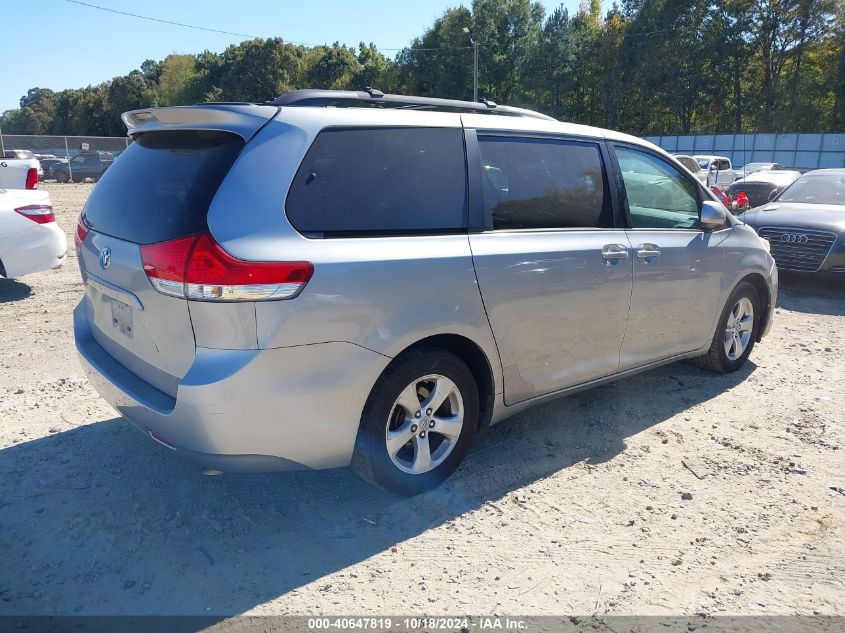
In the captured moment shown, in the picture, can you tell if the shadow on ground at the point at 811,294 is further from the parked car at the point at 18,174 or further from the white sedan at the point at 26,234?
the parked car at the point at 18,174

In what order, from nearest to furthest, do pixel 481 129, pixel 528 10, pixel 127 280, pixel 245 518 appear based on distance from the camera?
1. pixel 127 280
2. pixel 245 518
3. pixel 481 129
4. pixel 528 10

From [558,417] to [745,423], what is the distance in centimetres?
124

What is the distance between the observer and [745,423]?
14.1 ft

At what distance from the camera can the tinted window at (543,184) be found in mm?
3416

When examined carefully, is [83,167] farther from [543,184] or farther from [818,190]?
[543,184]

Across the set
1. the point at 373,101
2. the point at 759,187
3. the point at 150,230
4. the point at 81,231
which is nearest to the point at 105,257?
the point at 150,230

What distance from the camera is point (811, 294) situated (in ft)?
28.0

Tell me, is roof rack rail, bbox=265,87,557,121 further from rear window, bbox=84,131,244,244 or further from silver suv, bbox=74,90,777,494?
rear window, bbox=84,131,244,244

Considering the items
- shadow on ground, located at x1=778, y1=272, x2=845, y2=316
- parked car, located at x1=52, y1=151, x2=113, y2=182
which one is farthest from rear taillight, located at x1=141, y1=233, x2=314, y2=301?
parked car, located at x1=52, y1=151, x2=113, y2=182

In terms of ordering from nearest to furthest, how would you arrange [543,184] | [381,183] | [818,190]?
[381,183]
[543,184]
[818,190]

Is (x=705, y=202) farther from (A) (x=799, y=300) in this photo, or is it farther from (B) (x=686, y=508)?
(A) (x=799, y=300)

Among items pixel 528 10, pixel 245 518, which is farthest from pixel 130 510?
pixel 528 10

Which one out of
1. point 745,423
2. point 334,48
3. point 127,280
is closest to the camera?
point 127,280

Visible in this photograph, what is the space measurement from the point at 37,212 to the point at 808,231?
30.6ft
